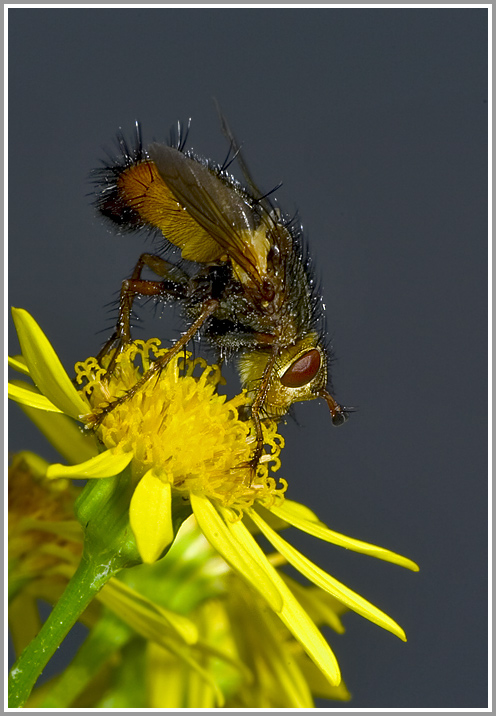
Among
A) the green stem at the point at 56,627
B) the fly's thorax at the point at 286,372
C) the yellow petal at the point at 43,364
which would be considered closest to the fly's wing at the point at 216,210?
the fly's thorax at the point at 286,372

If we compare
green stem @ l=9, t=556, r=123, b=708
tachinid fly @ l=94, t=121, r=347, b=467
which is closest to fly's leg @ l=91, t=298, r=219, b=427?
A: tachinid fly @ l=94, t=121, r=347, b=467

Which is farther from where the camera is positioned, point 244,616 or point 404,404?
point 404,404

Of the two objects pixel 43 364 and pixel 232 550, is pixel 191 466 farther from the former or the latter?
pixel 43 364

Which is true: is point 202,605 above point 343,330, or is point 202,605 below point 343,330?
below

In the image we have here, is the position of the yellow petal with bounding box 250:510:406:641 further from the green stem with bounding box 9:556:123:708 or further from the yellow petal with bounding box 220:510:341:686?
the green stem with bounding box 9:556:123:708

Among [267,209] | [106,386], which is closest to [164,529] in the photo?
[106,386]

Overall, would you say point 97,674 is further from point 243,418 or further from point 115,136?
point 115,136

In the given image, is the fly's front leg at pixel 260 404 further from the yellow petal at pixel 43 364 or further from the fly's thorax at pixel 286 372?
the yellow petal at pixel 43 364
